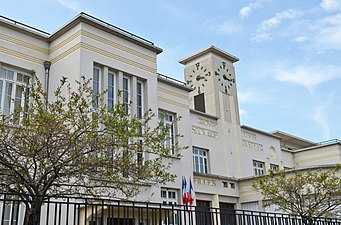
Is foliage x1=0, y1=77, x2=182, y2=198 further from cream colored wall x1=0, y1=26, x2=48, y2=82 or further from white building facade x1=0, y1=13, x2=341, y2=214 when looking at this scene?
cream colored wall x1=0, y1=26, x2=48, y2=82

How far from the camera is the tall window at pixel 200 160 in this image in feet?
74.5

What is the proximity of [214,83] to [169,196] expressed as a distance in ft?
28.2

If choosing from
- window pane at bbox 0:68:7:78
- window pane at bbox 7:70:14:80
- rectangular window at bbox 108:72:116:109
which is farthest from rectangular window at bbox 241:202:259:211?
window pane at bbox 0:68:7:78

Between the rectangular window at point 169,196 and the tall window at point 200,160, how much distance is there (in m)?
3.49

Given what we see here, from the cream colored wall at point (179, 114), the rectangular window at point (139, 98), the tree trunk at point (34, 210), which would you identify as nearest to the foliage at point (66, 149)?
the tree trunk at point (34, 210)

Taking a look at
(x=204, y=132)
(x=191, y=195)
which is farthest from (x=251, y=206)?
(x=191, y=195)

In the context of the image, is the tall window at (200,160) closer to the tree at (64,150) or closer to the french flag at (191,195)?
the french flag at (191,195)

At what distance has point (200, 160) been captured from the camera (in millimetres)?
23125

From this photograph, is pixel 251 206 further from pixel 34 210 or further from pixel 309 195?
pixel 34 210

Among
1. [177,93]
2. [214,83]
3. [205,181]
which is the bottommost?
[205,181]

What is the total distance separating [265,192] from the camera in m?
15.9

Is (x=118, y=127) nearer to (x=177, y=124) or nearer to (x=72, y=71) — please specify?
(x=72, y=71)

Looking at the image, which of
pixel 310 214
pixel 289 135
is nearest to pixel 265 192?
pixel 310 214

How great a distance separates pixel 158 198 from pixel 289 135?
727 inches
